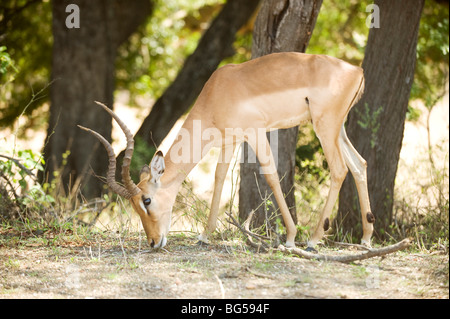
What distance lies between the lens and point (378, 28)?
287 inches

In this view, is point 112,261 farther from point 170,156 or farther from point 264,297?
point 264,297

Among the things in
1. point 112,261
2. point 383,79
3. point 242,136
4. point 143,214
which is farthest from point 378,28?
point 112,261

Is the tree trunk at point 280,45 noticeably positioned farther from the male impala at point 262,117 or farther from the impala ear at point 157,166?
the impala ear at point 157,166

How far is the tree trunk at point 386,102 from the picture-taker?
23.5ft

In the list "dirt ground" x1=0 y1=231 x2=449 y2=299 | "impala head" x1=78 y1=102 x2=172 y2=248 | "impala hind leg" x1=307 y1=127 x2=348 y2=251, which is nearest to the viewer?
"dirt ground" x1=0 y1=231 x2=449 y2=299

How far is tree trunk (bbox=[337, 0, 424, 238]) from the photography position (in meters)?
7.17

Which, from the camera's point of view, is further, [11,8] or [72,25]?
[11,8]

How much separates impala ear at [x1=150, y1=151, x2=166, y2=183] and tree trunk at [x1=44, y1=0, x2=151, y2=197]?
5011 mm

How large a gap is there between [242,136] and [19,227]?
2626 mm

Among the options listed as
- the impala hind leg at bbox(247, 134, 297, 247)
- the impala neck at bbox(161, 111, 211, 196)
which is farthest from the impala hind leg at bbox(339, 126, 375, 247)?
the impala neck at bbox(161, 111, 211, 196)

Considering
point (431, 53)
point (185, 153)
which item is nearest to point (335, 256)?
point (185, 153)

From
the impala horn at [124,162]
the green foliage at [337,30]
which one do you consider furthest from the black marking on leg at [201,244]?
the green foliage at [337,30]

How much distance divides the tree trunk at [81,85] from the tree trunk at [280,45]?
4125 millimetres

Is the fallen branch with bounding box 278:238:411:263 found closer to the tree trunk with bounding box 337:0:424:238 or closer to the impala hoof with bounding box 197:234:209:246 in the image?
the impala hoof with bounding box 197:234:209:246
